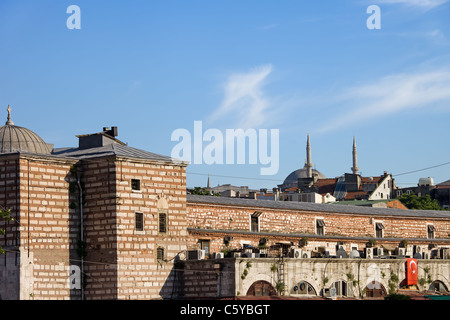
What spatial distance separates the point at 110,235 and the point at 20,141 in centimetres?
863

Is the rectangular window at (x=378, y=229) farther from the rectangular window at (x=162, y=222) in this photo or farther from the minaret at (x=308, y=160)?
the minaret at (x=308, y=160)

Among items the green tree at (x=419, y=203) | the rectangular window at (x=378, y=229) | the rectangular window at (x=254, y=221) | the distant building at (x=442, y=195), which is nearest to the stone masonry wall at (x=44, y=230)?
the rectangular window at (x=254, y=221)

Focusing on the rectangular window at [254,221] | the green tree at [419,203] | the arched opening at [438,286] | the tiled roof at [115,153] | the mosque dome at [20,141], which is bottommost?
the arched opening at [438,286]

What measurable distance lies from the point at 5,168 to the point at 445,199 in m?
94.2

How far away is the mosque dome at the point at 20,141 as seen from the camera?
5031 centimetres

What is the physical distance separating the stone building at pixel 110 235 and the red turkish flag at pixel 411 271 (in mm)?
1872

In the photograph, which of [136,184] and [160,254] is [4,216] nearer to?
[136,184]

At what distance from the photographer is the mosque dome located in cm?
5031

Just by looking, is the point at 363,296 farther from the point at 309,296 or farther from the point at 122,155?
the point at 122,155

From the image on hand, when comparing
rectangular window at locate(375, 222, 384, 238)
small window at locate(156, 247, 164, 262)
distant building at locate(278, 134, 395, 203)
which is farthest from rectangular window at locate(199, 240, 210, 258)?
distant building at locate(278, 134, 395, 203)

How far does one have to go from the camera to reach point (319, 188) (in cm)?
13275

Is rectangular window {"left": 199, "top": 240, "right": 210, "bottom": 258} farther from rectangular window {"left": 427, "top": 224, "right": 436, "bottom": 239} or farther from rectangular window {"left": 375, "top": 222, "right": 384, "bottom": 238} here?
rectangular window {"left": 427, "top": 224, "right": 436, "bottom": 239}
